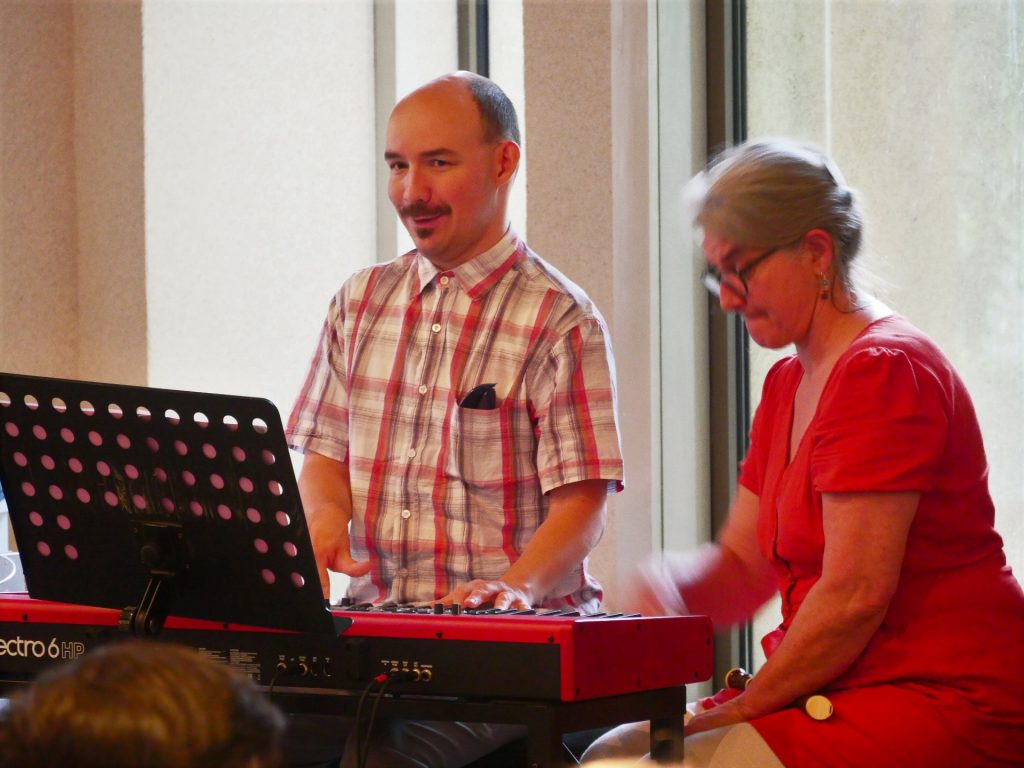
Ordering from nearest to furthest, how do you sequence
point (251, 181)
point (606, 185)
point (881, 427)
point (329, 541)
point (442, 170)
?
point (881, 427) < point (329, 541) < point (442, 170) < point (606, 185) < point (251, 181)

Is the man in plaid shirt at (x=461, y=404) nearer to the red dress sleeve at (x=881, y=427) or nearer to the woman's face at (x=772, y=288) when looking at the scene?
the woman's face at (x=772, y=288)

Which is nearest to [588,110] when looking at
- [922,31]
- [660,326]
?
[660,326]

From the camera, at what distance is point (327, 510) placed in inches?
98.0

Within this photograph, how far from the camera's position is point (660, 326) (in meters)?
3.60

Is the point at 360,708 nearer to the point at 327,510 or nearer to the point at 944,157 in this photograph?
the point at 327,510

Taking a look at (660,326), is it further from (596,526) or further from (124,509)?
(124,509)

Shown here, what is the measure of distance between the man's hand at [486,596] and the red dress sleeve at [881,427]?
48 cm

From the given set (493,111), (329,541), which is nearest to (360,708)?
(329,541)

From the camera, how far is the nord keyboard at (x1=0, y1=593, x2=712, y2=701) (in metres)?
1.76

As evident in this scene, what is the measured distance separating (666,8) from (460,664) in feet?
7.36

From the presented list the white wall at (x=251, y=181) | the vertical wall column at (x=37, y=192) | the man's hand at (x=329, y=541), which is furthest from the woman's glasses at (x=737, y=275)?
the vertical wall column at (x=37, y=192)

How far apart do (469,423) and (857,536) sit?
31.3 inches

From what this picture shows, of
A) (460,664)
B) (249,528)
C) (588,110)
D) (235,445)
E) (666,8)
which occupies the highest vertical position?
(666,8)

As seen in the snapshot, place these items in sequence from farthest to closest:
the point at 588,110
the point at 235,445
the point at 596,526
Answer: the point at 588,110
the point at 596,526
the point at 235,445
